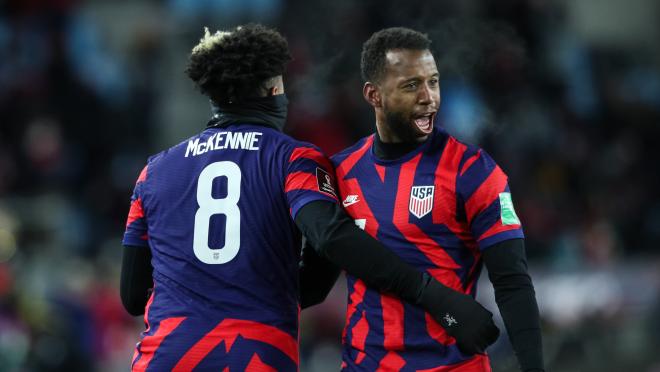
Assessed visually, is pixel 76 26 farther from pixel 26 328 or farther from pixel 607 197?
pixel 607 197

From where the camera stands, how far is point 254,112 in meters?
4.59

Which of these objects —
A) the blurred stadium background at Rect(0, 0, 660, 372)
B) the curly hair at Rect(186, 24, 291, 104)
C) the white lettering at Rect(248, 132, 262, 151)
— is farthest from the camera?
the blurred stadium background at Rect(0, 0, 660, 372)

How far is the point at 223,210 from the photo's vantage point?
14.3 feet

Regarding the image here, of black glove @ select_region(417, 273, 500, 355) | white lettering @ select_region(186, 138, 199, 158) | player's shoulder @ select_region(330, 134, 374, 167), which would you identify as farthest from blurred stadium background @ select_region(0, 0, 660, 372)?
black glove @ select_region(417, 273, 500, 355)

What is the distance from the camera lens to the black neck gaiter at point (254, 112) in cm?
458

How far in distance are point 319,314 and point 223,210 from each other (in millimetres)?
5707

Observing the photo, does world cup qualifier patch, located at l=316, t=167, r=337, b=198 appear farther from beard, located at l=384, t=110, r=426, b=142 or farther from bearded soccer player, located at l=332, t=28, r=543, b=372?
beard, located at l=384, t=110, r=426, b=142

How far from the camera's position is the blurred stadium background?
32.5 ft

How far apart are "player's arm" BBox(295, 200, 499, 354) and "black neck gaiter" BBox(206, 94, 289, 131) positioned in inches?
22.6

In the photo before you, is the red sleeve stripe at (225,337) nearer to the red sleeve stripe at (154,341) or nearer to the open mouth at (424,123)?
the red sleeve stripe at (154,341)

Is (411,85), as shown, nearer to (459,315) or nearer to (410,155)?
(410,155)

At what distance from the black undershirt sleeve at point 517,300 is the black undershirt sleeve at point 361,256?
278 millimetres

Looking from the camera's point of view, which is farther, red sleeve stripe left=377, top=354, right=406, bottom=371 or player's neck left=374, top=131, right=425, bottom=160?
player's neck left=374, top=131, right=425, bottom=160

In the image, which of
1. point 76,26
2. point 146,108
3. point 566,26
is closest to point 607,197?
point 566,26
